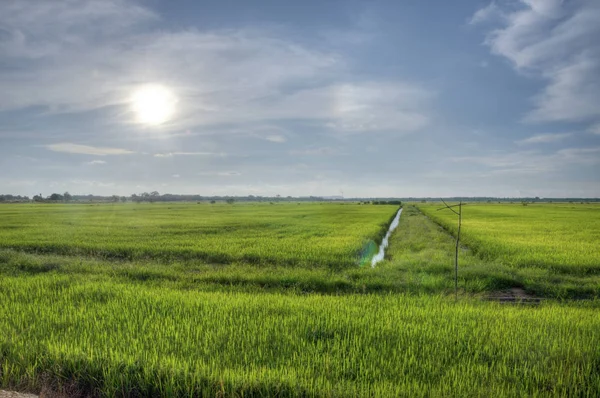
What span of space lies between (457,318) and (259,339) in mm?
3542

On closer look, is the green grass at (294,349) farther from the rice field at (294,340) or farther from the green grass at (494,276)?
the green grass at (494,276)

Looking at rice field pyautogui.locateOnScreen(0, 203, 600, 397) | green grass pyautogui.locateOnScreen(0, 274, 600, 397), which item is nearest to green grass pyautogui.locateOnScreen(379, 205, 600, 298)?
rice field pyautogui.locateOnScreen(0, 203, 600, 397)

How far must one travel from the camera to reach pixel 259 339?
5.40m

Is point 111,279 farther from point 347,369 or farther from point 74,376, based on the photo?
point 347,369

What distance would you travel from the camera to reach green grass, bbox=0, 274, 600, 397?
4211mm

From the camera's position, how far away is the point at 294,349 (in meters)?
5.14

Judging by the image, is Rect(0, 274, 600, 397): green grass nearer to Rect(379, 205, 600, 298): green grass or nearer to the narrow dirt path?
the narrow dirt path

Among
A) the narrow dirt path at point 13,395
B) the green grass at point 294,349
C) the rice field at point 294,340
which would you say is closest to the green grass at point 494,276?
the rice field at point 294,340

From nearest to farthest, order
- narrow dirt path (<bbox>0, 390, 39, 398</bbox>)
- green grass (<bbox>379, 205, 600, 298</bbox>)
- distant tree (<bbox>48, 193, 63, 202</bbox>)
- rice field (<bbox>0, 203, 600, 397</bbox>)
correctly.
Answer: narrow dirt path (<bbox>0, 390, 39, 398</bbox>)
rice field (<bbox>0, 203, 600, 397</bbox>)
green grass (<bbox>379, 205, 600, 298</bbox>)
distant tree (<bbox>48, 193, 63, 202</bbox>)

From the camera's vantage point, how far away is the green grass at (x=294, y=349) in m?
4.21

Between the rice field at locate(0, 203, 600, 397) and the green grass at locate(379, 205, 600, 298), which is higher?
the rice field at locate(0, 203, 600, 397)

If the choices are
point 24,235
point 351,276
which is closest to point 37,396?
point 351,276

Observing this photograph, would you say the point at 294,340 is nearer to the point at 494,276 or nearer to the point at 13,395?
the point at 13,395

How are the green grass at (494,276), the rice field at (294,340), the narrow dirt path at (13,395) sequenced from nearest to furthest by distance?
1. the narrow dirt path at (13,395)
2. the rice field at (294,340)
3. the green grass at (494,276)
